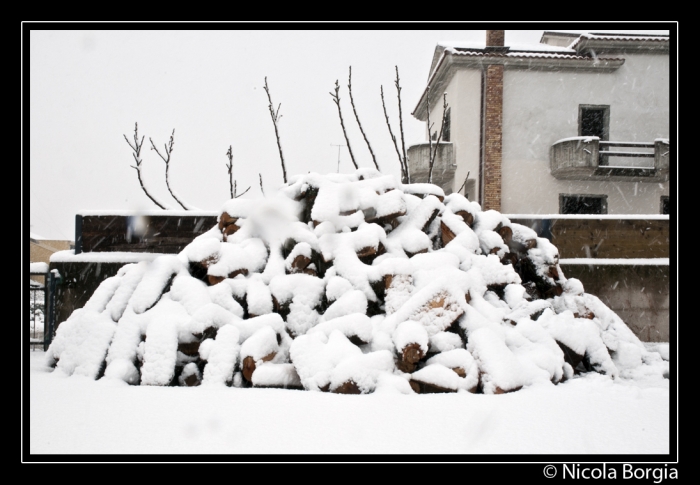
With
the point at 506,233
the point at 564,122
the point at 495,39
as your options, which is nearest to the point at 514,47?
the point at 495,39

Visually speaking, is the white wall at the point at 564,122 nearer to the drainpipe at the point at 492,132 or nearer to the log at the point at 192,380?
the drainpipe at the point at 492,132

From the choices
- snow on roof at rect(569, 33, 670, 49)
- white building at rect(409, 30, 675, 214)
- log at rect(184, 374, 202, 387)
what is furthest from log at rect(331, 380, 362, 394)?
snow on roof at rect(569, 33, 670, 49)

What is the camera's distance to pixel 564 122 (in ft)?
40.2

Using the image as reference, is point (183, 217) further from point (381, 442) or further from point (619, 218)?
point (619, 218)

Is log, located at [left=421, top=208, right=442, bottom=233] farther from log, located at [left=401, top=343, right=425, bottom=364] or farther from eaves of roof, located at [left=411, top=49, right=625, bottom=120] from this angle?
eaves of roof, located at [left=411, top=49, right=625, bottom=120]

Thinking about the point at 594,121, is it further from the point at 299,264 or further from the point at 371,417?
the point at 371,417

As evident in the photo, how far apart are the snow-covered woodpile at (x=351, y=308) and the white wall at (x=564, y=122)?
8631 mm

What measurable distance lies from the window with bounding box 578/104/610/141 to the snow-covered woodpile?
9949 millimetres

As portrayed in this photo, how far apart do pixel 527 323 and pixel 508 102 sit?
33.3ft

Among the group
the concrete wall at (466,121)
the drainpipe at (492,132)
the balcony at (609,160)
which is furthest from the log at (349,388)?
the balcony at (609,160)

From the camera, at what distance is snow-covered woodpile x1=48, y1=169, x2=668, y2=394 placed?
2.52m

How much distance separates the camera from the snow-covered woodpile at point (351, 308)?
2520mm

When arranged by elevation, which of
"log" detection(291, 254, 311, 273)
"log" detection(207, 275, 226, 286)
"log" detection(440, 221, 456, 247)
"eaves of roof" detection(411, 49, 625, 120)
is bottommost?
"log" detection(207, 275, 226, 286)

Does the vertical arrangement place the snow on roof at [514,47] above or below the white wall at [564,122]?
above
